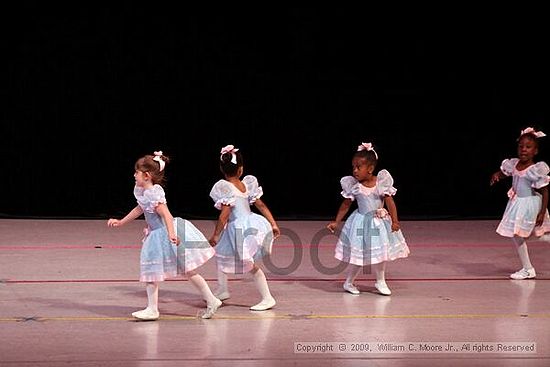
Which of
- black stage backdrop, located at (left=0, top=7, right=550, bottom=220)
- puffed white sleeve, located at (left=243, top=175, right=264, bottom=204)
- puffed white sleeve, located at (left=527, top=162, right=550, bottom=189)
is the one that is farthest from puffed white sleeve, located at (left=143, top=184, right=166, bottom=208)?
black stage backdrop, located at (left=0, top=7, right=550, bottom=220)

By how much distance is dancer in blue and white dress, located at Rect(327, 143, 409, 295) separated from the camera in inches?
218

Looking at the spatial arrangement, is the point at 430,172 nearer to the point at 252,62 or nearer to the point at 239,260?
the point at 252,62

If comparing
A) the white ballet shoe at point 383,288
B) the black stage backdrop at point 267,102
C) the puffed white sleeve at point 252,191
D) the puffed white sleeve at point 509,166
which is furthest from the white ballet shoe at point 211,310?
the black stage backdrop at point 267,102

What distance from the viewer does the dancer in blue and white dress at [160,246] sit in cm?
480

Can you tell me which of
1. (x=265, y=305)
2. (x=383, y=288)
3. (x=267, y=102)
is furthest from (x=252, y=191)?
(x=267, y=102)

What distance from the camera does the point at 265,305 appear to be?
511 cm

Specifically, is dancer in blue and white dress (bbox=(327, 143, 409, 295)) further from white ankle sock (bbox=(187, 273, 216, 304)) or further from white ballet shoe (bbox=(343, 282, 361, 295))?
white ankle sock (bbox=(187, 273, 216, 304))

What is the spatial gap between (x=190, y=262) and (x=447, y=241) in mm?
3484

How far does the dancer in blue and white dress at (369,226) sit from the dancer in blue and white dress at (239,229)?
0.56 meters

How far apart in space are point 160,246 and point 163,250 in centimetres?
3

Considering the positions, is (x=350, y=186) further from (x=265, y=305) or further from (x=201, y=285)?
(x=201, y=285)

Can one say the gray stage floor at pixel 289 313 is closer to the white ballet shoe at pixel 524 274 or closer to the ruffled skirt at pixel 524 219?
the white ballet shoe at pixel 524 274

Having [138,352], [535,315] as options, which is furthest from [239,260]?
[535,315]

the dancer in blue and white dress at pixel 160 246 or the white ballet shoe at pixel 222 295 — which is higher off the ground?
the dancer in blue and white dress at pixel 160 246
